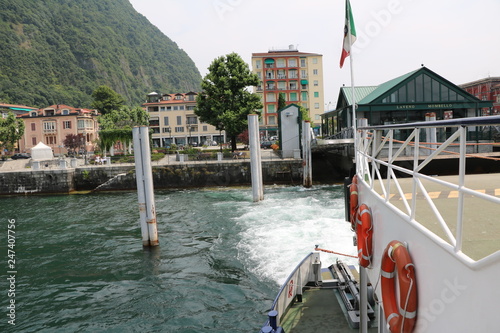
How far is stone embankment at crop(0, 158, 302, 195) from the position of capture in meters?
30.6

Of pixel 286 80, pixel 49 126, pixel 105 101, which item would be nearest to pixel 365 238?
pixel 49 126

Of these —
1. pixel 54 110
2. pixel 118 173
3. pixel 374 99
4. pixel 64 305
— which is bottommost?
pixel 64 305

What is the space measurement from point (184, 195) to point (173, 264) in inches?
583

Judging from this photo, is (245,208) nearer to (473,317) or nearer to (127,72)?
(473,317)

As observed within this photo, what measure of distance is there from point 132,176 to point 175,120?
151 feet

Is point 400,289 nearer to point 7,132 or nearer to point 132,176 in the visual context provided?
point 132,176

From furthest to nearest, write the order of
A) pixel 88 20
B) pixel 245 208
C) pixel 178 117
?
pixel 88 20
pixel 178 117
pixel 245 208

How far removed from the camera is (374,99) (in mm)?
30406

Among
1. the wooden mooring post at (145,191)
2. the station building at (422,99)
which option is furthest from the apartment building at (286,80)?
the wooden mooring post at (145,191)

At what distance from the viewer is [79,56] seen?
138 meters

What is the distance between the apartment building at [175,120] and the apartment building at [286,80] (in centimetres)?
1315

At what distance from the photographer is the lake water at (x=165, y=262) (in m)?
9.59

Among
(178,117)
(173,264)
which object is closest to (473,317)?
(173,264)

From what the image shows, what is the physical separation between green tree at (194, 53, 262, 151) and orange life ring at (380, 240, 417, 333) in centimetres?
3521
